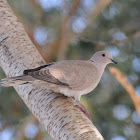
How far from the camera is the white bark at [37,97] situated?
6.53 feet

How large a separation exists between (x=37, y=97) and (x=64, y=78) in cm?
30

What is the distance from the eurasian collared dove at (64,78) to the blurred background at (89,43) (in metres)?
2.25

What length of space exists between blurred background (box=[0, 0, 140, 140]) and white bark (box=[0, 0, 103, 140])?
7.80ft

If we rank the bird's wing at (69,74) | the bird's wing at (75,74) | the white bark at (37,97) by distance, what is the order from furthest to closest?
1. the bird's wing at (75,74)
2. the bird's wing at (69,74)
3. the white bark at (37,97)

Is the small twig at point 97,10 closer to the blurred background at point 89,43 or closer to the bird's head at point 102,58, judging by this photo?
the blurred background at point 89,43

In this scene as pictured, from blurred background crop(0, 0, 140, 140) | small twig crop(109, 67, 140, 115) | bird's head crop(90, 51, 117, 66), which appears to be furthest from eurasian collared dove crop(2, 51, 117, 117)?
blurred background crop(0, 0, 140, 140)

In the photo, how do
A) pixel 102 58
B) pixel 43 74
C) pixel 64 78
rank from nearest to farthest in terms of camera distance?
pixel 43 74, pixel 64 78, pixel 102 58

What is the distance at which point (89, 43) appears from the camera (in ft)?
16.9

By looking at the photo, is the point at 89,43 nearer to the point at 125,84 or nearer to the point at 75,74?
the point at 125,84

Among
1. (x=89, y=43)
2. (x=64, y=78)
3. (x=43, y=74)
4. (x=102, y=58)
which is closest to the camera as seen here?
(x=43, y=74)

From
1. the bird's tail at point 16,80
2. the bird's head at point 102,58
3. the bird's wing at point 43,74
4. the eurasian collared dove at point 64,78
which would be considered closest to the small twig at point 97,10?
the bird's head at point 102,58

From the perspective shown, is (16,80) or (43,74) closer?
(16,80)

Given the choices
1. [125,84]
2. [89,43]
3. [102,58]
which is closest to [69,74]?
[102,58]

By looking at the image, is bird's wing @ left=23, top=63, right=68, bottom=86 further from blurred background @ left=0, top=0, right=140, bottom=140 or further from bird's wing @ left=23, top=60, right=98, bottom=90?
blurred background @ left=0, top=0, right=140, bottom=140
